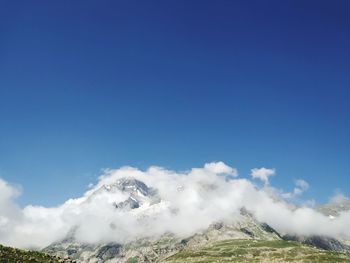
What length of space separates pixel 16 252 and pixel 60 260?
5.22m

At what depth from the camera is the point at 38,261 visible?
161 ft

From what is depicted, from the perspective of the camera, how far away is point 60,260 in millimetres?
52562

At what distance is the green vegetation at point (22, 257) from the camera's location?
46.8 m

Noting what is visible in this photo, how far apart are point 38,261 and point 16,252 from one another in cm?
292

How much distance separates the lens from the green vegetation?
46.8 metres

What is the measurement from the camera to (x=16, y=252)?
50000 millimetres

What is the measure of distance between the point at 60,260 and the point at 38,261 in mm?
3812

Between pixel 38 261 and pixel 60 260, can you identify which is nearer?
pixel 38 261

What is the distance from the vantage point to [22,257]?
159 feet
